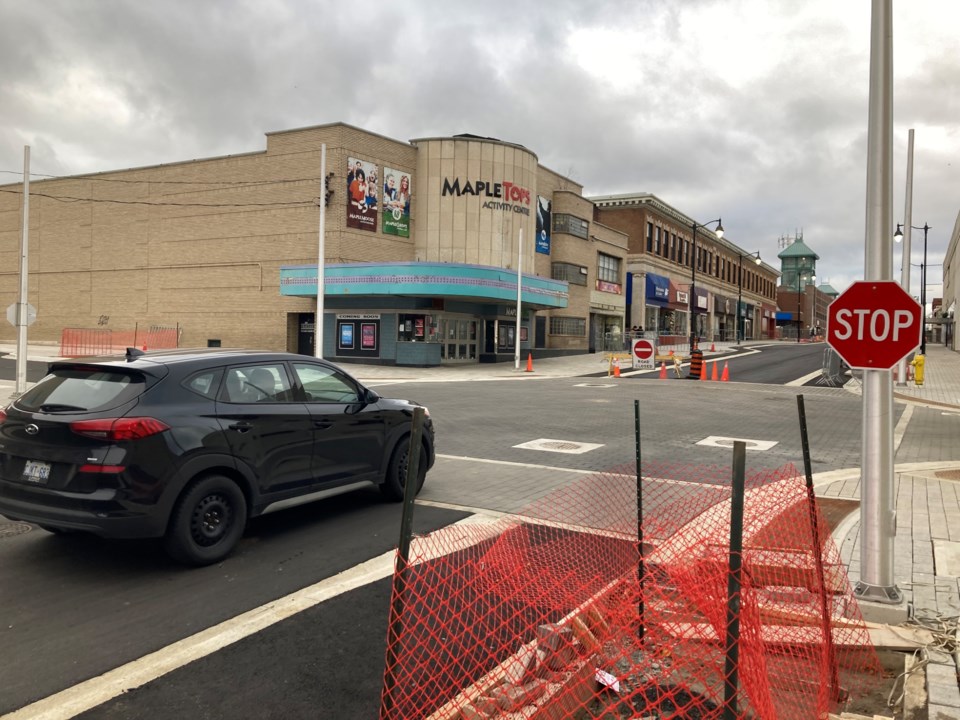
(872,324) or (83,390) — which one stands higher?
(872,324)

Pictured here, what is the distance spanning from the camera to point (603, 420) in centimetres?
1502

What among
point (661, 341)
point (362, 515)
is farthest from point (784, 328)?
point (362, 515)

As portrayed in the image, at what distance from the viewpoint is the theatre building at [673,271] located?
59.7m

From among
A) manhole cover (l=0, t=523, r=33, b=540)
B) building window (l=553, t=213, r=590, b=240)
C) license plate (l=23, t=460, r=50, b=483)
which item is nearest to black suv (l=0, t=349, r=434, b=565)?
license plate (l=23, t=460, r=50, b=483)

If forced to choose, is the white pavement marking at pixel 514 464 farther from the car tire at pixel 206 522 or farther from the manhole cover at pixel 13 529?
the manhole cover at pixel 13 529

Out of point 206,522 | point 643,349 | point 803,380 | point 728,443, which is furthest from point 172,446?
point 803,380

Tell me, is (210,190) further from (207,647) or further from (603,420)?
(207,647)

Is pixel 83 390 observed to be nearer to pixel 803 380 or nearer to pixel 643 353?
pixel 643 353

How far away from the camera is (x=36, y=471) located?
5148 millimetres

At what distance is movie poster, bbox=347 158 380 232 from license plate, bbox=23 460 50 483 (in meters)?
32.3

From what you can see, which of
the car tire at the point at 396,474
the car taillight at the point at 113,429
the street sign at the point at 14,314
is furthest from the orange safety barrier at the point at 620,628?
the street sign at the point at 14,314

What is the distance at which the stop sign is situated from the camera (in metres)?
4.48

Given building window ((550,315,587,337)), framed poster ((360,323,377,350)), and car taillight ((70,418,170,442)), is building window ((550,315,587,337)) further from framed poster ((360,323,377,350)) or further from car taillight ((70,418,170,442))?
car taillight ((70,418,170,442))

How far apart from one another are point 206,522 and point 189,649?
153cm
